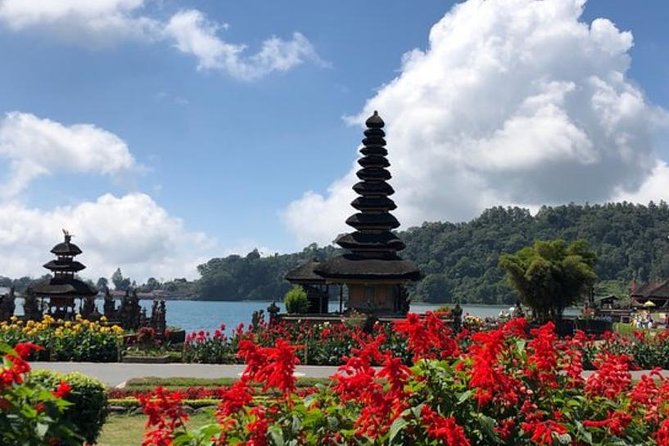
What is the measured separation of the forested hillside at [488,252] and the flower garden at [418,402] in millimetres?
144900

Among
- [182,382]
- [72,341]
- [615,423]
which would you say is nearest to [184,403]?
[182,382]

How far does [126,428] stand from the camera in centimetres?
1285

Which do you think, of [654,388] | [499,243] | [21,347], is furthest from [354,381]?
[499,243]

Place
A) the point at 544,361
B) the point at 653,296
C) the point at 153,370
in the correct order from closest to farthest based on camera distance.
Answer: the point at 544,361
the point at 153,370
the point at 653,296

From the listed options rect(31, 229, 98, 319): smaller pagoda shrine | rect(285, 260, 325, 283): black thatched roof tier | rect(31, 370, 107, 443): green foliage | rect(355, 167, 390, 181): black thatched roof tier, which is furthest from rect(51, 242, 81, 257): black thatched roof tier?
rect(31, 370, 107, 443): green foliage

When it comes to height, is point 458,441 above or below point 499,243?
below

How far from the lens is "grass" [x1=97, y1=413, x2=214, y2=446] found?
11.4m

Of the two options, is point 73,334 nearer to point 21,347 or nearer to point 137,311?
point 137,311

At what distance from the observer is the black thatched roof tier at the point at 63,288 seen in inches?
1793

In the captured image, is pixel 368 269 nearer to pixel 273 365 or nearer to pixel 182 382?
pixel 182 382

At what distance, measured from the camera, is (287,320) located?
121 feet

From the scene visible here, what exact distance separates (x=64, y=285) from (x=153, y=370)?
2532cm

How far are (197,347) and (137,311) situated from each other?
17.0 metres

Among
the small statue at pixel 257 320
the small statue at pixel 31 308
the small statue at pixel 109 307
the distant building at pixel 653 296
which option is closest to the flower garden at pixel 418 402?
the small statue at pixel 257 320
